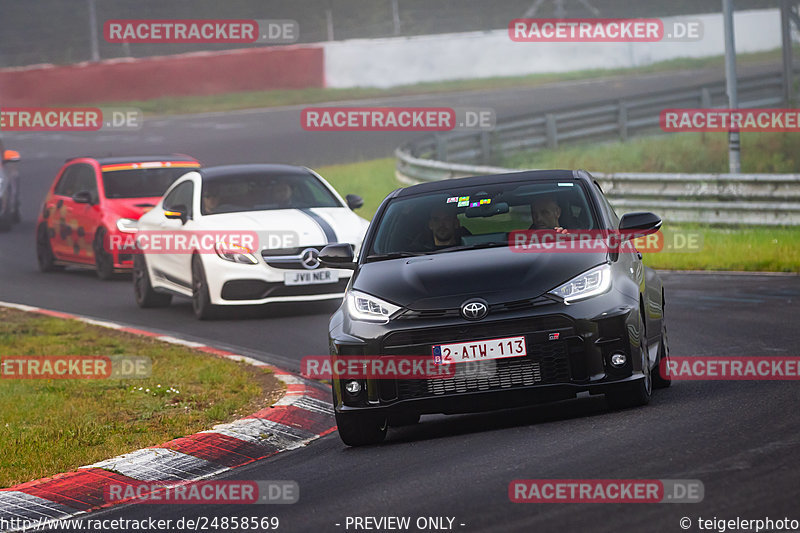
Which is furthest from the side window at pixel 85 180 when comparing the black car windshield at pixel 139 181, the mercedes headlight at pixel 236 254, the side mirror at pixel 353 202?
the mercedes headlight at pixel 236 254

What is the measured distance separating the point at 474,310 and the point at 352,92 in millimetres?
35415

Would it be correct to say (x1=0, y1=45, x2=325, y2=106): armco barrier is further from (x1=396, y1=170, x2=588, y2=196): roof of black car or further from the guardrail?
(x1=396, y1=170, x2=588, y2=196): roof of black car

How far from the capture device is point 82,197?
1831cm

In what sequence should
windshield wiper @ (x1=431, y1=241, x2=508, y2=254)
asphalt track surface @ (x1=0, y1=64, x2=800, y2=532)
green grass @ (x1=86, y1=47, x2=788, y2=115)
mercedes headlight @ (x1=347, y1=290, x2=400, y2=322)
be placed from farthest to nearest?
1. green grass @ (x1=86, y1=47, x2=788, y2=115)
2. windshield wiper @ (x1=431, y1=241, x2=508, y2=254)
3. mercedes headlight @ (x1=347, y1=290, x2=400, y2=322)
4. asphalt track surface @ (x1=0, y1=64, x2=800, y2=532)

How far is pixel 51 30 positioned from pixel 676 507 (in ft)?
138

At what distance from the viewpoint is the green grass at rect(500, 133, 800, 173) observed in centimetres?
2538

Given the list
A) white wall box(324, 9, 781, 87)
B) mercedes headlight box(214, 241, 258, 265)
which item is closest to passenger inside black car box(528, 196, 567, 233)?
mercedes headlight box(214, 241, 258, 265)

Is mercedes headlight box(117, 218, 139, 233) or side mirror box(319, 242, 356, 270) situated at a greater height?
mercedes headlight box(117, 218, 139, 233)

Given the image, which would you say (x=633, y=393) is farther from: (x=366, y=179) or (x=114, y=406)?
(x=366, y=179)

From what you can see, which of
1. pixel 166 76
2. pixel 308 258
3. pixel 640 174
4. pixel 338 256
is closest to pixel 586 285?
pixel 338 256

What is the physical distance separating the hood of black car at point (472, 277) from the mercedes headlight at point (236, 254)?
6.18m

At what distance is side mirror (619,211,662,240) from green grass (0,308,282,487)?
107 inches

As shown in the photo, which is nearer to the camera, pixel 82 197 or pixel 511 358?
pixel 511 358

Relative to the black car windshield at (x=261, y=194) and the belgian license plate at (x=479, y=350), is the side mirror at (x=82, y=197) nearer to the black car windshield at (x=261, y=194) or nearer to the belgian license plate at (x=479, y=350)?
the black car windshield at (x=261, y=194)
